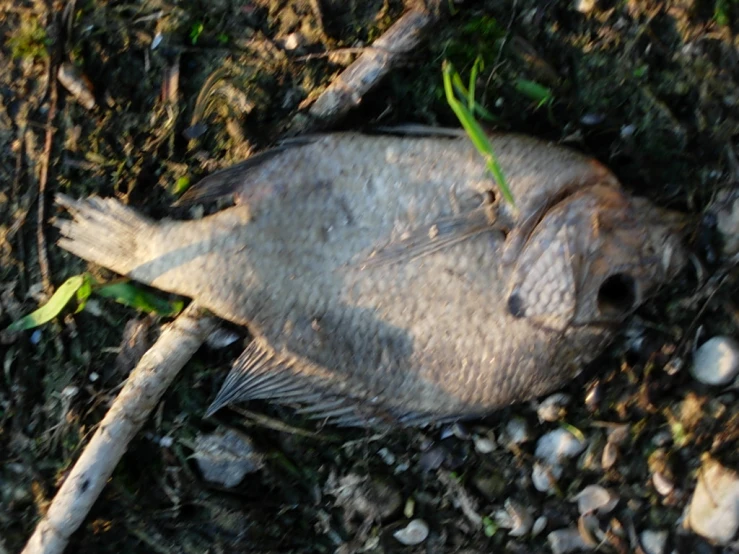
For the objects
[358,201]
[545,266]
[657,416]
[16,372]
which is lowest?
[657,416]

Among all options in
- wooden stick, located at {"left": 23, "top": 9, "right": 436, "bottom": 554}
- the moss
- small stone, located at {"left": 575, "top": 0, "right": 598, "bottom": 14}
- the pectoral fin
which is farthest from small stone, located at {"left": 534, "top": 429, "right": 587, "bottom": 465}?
the moss

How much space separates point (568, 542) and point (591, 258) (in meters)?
1.34

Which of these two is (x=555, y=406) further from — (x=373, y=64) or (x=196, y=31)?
Answer: (x=196, y=31)

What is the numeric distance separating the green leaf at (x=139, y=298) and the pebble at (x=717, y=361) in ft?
7.45

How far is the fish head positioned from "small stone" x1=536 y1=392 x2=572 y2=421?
460 mm

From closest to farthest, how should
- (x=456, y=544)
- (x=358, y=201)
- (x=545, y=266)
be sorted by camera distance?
(x=545, y=266) < (x=358, y=201) < (x=456, y=544)

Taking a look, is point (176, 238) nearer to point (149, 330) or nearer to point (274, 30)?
point (149, 330)

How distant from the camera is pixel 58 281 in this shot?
10.3 ft

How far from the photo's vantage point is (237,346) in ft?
10.0

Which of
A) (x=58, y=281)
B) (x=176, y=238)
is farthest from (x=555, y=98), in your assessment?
(x=58, y=281)

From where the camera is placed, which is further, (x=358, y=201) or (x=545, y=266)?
(x=358, y=201)

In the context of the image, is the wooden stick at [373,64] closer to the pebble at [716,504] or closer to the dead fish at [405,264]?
the dead fish at [405,264]

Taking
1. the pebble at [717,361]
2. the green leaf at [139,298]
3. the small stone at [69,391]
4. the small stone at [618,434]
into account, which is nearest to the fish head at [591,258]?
the pebble at [717,361]

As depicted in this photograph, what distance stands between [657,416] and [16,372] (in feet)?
9.58
